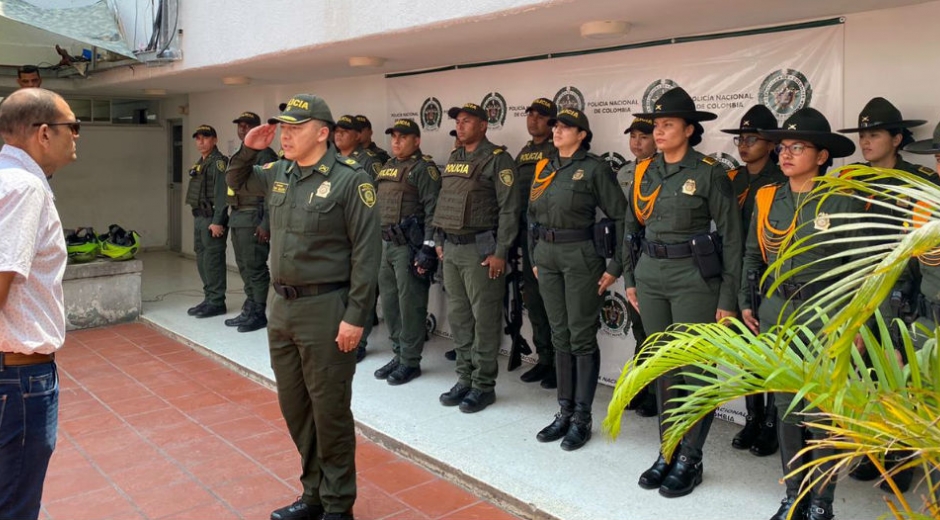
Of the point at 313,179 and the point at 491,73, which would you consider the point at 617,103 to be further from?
the point at 313,179

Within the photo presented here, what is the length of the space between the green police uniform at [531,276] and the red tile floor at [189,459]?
5.34 ft

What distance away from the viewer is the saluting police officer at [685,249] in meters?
3.82

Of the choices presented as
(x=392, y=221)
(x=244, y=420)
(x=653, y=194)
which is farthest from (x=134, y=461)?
(x=653, y=194)

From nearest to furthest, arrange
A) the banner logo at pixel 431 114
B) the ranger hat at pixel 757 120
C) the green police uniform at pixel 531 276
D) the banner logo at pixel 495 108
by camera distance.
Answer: the ranger hat at pixel 757 120
the green police uniform at pixel 531 276
the banner logo at pixel 495 108
the banner logo at pixel 431 114

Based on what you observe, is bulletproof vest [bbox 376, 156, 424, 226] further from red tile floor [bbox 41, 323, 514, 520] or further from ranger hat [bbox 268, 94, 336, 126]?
ranger hat [bbox 268, 94, 336, 126]

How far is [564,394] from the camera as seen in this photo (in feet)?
15.0

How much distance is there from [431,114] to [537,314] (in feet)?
8.00

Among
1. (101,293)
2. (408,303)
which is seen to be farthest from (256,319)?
(408,303)

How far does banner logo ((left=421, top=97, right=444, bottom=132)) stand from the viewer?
22.8 feet

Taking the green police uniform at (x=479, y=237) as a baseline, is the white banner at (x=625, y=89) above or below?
above

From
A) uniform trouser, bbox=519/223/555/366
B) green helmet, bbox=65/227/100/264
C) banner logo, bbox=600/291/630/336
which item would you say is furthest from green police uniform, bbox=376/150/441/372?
green helmet, bbox=65/227/100/264

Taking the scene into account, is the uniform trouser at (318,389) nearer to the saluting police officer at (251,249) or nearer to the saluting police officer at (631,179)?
the saluting police officer at (631,179)

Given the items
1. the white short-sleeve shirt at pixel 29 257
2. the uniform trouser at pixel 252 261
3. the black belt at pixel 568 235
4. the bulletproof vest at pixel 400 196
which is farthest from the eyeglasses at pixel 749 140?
the uniform trouser at pixel 252 261

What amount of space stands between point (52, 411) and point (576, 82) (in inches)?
170
